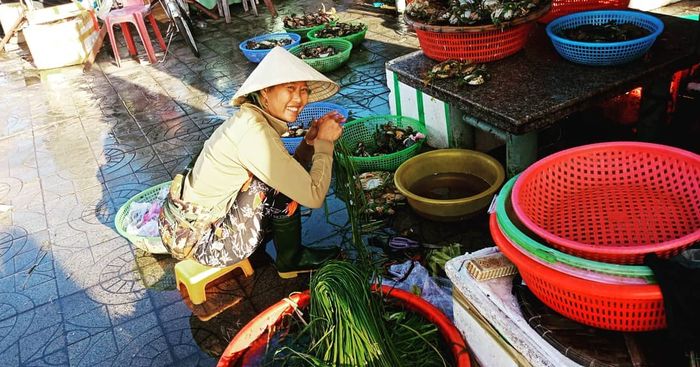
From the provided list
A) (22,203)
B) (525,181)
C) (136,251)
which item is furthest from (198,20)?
(525,181)

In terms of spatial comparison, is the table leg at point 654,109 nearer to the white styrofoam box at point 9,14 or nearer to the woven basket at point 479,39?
the woven basket at point 479,39

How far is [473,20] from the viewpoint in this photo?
10.0 feet

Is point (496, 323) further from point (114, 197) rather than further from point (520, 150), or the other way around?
point (114, 197)

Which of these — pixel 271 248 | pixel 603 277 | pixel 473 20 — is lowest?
pixel 271 248

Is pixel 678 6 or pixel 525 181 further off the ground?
pixel 525 181

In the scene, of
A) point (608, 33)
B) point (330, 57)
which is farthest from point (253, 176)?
point (330, 57)

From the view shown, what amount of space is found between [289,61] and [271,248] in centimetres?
130

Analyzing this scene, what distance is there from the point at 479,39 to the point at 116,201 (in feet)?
9.28

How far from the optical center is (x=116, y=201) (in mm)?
4141

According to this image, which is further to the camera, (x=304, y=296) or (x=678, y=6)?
(x=678, y=6)

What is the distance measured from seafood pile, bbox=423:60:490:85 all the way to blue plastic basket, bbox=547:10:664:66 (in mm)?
450

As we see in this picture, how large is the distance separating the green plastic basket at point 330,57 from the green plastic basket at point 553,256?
4.16m

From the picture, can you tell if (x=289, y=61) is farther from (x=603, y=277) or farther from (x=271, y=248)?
(x=603, y=277)

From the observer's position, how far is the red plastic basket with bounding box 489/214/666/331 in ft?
4.74
